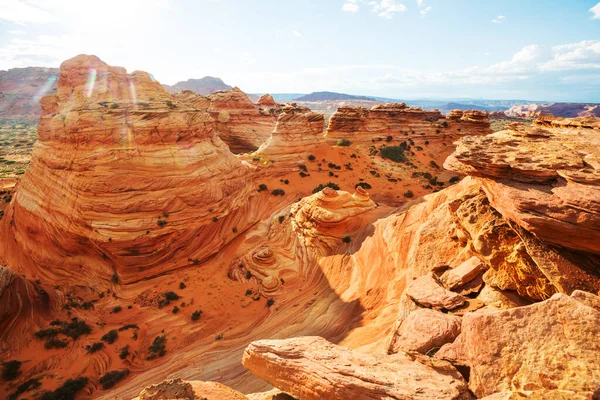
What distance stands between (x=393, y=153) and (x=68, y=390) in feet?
134

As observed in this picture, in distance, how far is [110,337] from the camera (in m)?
14.1

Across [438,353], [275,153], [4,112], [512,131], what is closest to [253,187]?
[275,153]

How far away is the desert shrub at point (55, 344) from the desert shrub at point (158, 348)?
4066mm

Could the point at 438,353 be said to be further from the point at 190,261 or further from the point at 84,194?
the point at 84,194

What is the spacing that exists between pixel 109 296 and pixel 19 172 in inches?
1319

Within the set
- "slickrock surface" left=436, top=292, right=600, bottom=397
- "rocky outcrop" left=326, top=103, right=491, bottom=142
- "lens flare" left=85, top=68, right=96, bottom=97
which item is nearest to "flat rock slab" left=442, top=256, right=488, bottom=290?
"slickrock surface" left=436, top=292, right=600, bottom=397

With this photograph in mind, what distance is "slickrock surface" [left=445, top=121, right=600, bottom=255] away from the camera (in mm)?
6250

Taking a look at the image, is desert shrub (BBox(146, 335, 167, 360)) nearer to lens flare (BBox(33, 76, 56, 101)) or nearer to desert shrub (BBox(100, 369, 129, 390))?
desert shrub (BBox(100, 369, 129, 390))

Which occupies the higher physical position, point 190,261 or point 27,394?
point 190,261

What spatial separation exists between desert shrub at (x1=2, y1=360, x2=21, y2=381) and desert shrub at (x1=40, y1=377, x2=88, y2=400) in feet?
7.80

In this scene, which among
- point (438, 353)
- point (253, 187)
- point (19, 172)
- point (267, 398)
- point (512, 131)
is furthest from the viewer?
point (19, 172)

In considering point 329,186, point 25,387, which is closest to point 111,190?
point 25,387

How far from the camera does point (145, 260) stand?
18.8 metres

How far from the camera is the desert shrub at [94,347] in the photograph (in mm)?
13367
